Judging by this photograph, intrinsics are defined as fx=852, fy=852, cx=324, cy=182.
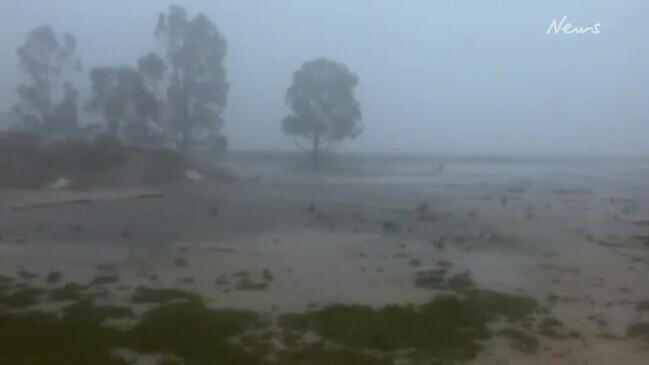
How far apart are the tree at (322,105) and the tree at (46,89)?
712mm

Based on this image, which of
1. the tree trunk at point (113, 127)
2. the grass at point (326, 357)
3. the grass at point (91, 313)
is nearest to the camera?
the grass at point (326, 357)

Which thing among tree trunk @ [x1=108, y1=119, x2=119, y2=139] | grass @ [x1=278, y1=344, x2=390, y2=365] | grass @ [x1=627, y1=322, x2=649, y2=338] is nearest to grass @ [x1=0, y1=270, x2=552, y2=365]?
grass @ [x1=278, y1=344, x2=390, y2=365]

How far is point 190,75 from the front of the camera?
9.15 feet

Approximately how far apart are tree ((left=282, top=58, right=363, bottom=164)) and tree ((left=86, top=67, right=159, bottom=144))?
45cm

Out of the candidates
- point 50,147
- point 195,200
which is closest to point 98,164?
point 50,147

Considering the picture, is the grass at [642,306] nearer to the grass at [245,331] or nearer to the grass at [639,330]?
the grass at [639,330]

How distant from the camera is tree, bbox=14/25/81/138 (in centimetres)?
277

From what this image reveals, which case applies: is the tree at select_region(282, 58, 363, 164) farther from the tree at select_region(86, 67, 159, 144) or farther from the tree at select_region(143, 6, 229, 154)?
the tree at select_region(86, 67, 159, 144)

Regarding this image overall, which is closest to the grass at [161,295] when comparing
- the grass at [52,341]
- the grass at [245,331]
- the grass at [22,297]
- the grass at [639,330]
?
the grass at [245,331]

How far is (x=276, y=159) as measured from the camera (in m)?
2.78

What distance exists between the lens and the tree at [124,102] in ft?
9.04

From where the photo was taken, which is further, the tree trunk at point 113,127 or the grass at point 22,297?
the tree trunk at point 113,127

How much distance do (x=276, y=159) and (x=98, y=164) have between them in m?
0.57

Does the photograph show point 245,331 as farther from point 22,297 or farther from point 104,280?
point 22,297
